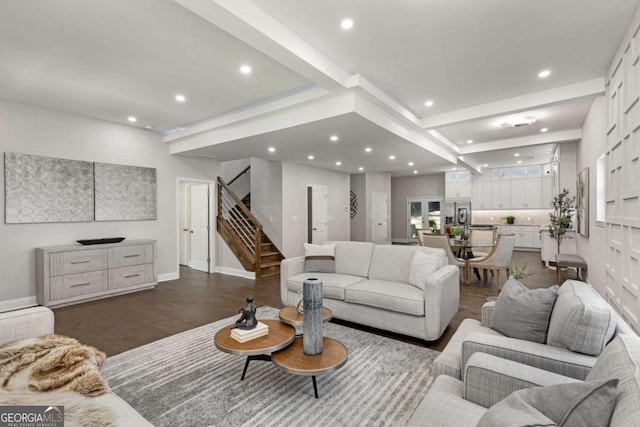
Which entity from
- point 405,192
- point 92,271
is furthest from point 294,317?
point 405,192

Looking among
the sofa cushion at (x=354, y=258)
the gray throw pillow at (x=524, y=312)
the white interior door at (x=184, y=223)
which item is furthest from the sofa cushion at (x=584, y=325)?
the white interior door at (x=184, y=223)

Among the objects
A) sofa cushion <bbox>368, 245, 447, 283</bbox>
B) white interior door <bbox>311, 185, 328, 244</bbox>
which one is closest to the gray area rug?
sofa cushion <bbox>368, 245, 447, 283</bbox>

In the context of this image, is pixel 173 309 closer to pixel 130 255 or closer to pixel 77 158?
pixel 130 255

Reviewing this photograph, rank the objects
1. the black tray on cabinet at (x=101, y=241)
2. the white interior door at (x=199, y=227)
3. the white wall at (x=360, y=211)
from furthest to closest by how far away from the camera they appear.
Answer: the white wall at (x=360, y=211) < the white interior door at (x=199, y=227) < the black tray on cabinet at (x=101, y=241)

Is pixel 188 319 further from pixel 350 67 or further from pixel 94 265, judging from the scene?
pixel 350 67

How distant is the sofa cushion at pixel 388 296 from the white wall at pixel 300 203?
4.21 meters

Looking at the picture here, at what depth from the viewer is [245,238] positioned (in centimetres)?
723

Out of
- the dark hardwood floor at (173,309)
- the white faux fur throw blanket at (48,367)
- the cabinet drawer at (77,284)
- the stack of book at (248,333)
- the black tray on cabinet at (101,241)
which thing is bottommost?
the dark hardwood floor at (173,309)

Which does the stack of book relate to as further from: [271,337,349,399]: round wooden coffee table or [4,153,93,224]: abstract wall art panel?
[4,153,93,224]: abstract wall art panel

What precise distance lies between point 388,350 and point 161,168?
539 centimetres

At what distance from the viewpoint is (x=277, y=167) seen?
25.1ft

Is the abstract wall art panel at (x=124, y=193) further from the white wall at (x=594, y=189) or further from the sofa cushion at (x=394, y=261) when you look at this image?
the white wall at (x=594, y=189)

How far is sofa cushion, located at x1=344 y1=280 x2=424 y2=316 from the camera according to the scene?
3.05 metres

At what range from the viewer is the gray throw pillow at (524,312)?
6.14 feet
